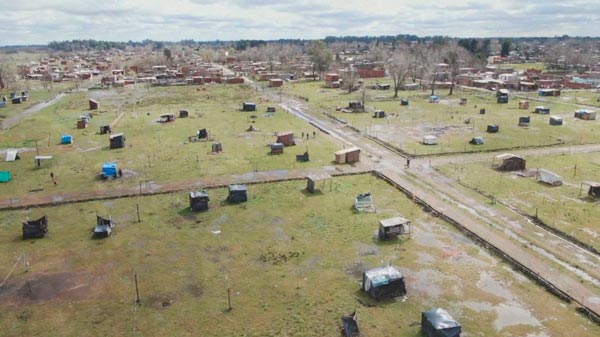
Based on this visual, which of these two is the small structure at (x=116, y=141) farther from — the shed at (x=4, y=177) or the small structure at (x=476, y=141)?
the small structure at (x=476, y=141)

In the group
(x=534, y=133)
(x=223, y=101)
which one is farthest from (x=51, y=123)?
(x=534, y=133)

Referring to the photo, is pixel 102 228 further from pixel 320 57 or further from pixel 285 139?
pixel 320 57

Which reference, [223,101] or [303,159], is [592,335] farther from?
[223,101]

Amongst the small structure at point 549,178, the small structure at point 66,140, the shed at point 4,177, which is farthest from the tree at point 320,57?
the shed at point 4,177

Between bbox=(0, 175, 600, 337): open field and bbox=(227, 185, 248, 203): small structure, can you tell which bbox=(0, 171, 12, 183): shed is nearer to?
bbox=(0, 175, 600, 337): open field

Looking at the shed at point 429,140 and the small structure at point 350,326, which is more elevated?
the shed at point 429,140

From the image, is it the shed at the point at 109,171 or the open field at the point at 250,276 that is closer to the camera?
the open field at the point at 250,276

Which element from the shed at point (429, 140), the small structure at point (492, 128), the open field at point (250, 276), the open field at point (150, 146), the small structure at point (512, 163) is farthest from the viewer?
the small structure at point (492, 128)
